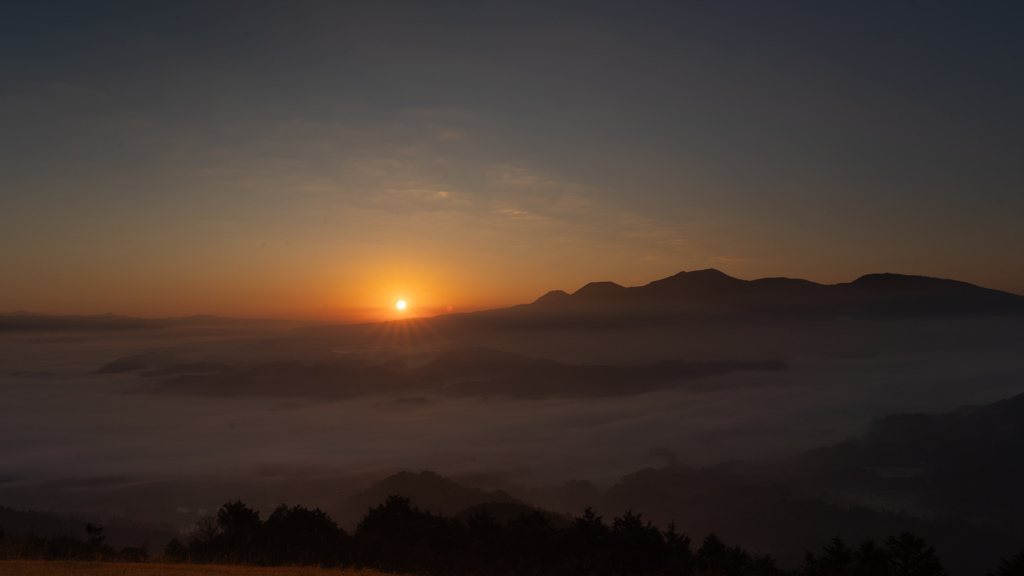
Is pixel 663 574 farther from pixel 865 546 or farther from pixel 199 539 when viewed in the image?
pixel 199 539

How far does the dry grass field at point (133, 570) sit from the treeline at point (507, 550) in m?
5.11

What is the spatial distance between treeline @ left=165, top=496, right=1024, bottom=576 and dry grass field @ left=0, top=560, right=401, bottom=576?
5108 millimetres

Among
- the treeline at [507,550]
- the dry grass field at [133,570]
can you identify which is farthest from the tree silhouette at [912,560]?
the dry grass field at [133,570]

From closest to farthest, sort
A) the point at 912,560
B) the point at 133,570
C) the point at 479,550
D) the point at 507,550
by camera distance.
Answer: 1. the point at 133,570
2. the point at 912,560
3. the point at 507,550
4. the point at 479,550

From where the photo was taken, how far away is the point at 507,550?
35.4 m

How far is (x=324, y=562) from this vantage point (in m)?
29.4

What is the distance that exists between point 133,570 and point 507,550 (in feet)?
69.7

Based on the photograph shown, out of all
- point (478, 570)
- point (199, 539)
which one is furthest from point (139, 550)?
point (478, 570)

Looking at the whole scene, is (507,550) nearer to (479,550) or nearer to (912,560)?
(479,550)

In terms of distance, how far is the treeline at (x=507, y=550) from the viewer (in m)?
29.9

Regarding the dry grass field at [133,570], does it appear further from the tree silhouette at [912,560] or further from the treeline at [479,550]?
the tree silhouette at [912,560]

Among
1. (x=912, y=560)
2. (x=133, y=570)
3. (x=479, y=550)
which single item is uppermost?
(x=133, y=570)

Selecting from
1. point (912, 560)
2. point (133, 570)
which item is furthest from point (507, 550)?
point (912, 560)

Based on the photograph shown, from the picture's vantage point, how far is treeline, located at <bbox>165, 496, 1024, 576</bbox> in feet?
98.1
